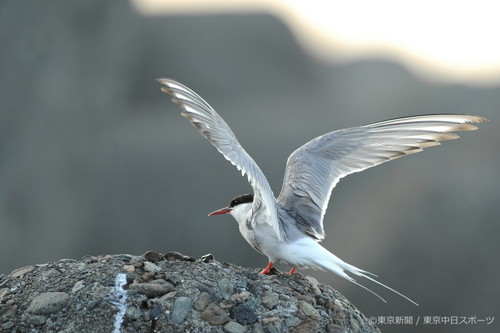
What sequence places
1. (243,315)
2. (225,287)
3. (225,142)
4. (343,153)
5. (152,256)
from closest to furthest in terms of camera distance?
(243,315)
(225,287)
(225,142)
(152,256)
(343,153)

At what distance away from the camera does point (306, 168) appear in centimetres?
384

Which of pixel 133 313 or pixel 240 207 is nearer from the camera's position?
pixel 133 313

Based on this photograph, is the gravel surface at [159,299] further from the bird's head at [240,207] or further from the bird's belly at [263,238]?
the bird's head at [240,207]

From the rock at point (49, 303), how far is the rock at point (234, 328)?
29.9 inches

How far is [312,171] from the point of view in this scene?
3840mm

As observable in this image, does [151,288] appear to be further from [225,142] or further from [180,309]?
[225,142]

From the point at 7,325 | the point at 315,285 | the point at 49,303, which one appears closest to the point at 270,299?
the point at 315,285

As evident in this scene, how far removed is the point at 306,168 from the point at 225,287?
1.14 m

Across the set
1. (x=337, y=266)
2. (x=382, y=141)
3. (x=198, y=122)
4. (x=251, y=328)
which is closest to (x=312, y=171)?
(x=382, y=141)

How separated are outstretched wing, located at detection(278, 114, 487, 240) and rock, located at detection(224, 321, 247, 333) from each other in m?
0.91

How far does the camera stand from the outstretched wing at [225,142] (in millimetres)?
3033

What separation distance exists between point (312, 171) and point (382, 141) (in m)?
0.50

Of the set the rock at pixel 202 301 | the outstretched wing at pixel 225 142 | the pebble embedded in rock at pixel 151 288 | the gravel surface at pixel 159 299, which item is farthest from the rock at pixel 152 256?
the outstretched wing at pixel 225 142

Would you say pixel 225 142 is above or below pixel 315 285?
above
